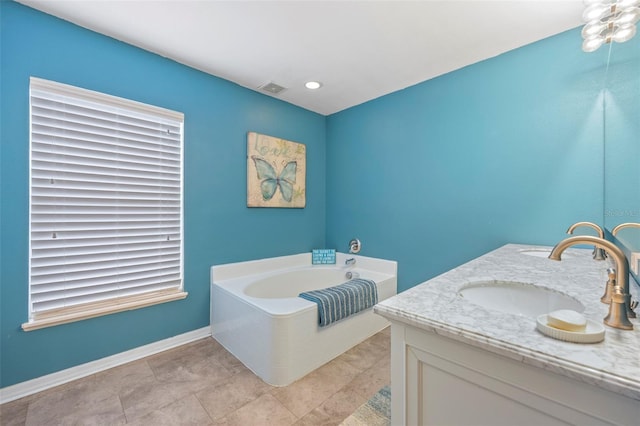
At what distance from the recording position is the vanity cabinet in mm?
529

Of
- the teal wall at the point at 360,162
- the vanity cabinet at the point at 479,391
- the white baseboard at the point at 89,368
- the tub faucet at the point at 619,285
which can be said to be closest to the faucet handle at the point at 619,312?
the tub faucet at the point at 619,285

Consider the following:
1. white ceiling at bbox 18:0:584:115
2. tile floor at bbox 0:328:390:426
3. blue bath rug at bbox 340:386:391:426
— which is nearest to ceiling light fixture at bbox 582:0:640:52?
white ceiling at bbox 18:0:584:115

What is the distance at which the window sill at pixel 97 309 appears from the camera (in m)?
1.71

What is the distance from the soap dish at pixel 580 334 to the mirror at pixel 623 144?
72cm

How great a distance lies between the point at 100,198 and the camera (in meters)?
1.94

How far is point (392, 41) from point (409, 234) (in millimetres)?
1745

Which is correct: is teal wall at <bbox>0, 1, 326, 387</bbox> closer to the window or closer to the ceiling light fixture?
the window

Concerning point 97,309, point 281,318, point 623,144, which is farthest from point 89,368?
point 623,144

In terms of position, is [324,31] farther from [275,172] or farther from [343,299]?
[343,299]

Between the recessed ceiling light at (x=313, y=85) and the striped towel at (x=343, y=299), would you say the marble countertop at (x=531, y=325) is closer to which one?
the striped towel at (x=343, y=299)

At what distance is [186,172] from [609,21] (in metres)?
3.03

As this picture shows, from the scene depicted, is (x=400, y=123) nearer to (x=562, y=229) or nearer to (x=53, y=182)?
(x=562, y=229)

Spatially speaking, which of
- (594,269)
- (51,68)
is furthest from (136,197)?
(594,269)

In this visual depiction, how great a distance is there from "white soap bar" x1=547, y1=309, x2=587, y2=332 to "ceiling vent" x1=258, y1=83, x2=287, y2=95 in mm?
2753
